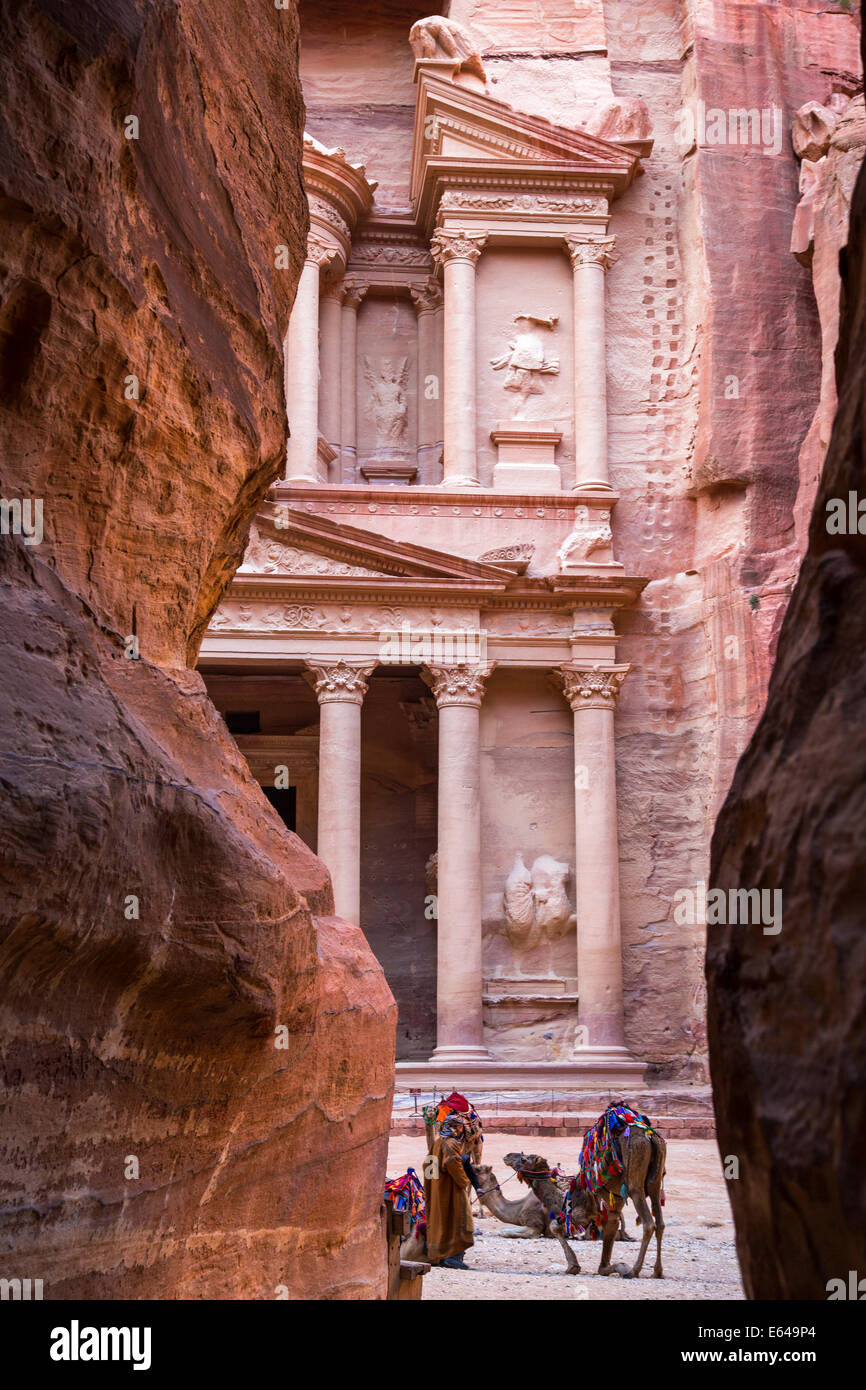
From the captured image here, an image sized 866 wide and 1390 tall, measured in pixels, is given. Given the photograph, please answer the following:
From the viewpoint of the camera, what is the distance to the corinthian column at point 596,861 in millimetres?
19672

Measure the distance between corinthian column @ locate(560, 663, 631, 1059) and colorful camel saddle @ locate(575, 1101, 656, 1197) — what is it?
10.4m

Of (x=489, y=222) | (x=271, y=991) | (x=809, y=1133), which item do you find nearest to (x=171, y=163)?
(x=271, y=991)

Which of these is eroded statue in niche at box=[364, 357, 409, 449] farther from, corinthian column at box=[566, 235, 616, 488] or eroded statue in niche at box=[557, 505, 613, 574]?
eroded statue in niche at box=[557, 505, 613, 574]

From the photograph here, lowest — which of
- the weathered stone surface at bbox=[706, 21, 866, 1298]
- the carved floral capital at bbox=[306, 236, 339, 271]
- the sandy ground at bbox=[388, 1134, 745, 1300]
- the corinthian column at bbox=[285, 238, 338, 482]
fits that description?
the sandy ground at bbox=[388, 1134, 745, 1300]

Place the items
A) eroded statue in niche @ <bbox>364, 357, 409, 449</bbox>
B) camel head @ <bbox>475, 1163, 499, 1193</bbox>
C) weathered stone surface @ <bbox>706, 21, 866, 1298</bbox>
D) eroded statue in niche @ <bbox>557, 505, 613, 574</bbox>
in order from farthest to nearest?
eroded statue in niche @ <bbox>364, 357, 409, 449</bbox>, eroded statue in niche @ <bbox>557, 505, 613, 574</bbox>, camel head @ <bbox>475, 1163, 499, 1193</bbox>, weathered stone surface @ <bbox>706, 21, 866, 1298</bbox>

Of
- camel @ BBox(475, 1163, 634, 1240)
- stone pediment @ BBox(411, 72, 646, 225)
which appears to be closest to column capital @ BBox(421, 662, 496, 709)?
stone pediment @ BBox(411, 72, 646, 225)

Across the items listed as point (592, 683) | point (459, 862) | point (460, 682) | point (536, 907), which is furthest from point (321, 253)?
point (536, 907)

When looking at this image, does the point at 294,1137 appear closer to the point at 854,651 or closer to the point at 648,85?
the point at 854,651

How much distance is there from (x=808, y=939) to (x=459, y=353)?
21.3m

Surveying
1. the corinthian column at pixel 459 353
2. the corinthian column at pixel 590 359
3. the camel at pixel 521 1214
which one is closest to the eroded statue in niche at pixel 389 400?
the corinthian column at pixel 459 353

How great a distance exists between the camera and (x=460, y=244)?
2248cm

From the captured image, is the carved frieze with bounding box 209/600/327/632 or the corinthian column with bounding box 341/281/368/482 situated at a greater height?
the corinthian column with bounding box 341/281/368/482

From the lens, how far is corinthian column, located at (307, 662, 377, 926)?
763 inches
